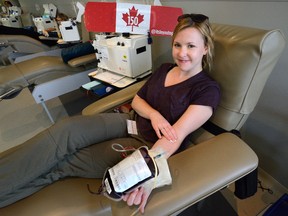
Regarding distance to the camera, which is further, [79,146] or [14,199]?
[79,146]

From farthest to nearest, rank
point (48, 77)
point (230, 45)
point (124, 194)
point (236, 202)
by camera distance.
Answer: point (48, 77)
point (236, 202)
point (230, 45)
point (124, 194)

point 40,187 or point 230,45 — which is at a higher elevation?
point 230,45

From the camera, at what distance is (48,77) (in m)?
1.89

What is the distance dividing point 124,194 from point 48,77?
1731 millimetres

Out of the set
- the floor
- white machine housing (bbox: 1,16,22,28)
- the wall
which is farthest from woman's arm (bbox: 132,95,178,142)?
white machine housing (bbox: 1,16,22,28)

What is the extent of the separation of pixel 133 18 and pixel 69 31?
4.64ft

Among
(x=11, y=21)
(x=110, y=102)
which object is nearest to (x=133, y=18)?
(x=110, y=102)

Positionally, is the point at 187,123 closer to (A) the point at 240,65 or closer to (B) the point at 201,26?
(A) the point at 240,65

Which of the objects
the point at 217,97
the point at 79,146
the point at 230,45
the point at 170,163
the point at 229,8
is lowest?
the point at 79,146

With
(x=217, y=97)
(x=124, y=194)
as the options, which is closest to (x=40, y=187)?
(x=124, y=194)

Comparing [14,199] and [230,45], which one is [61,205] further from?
[230,45]

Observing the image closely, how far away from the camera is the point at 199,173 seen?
62 centimetres

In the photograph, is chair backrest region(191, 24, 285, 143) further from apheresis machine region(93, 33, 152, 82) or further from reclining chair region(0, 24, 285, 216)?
apheresis machine region(93, 33, 152, 82)

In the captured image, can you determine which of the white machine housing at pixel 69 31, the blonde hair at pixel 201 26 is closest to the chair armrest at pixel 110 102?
the blonde hair at pixel 201 26
